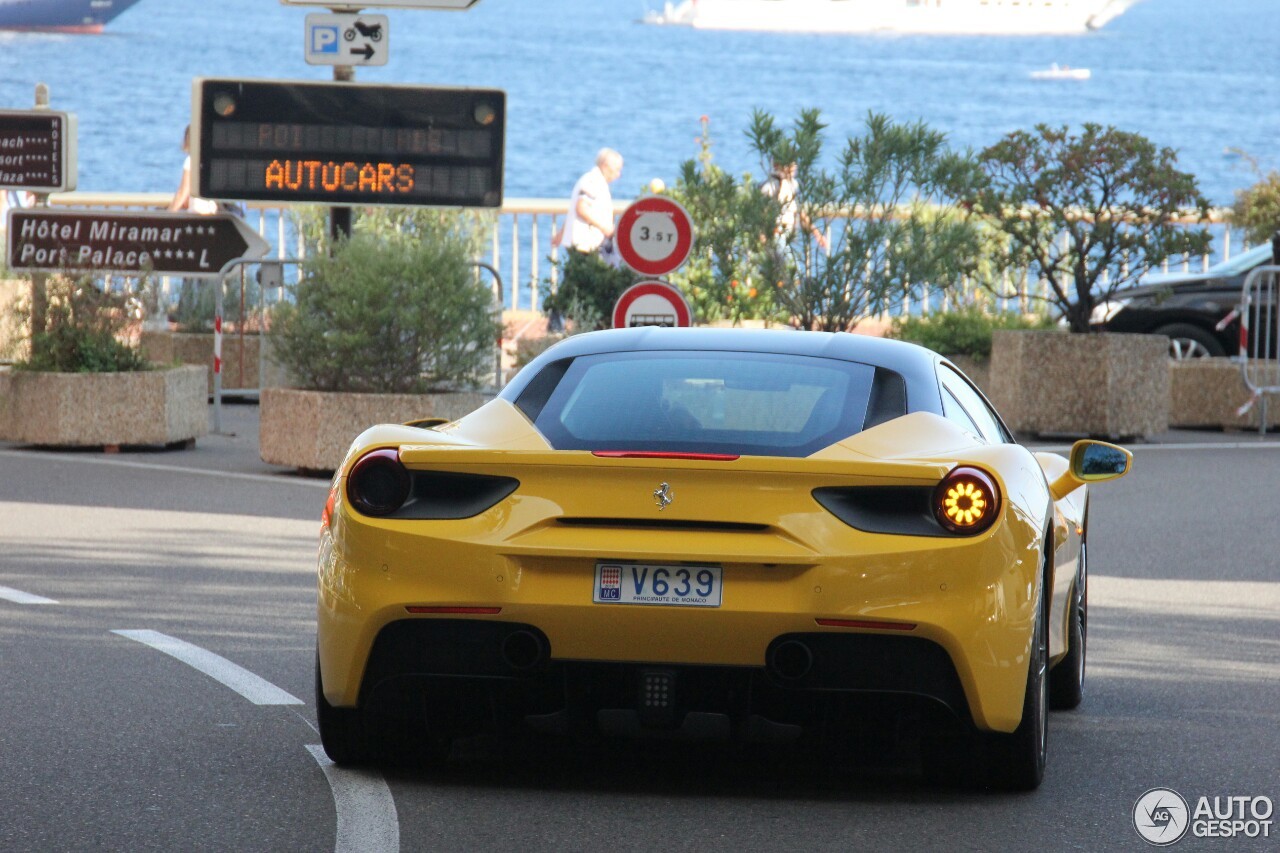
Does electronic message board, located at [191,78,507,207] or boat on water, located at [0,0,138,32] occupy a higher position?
boat on water, located at [0,0,138,32]

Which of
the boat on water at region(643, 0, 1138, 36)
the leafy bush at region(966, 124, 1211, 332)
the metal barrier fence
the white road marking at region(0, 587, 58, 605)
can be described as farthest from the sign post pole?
the boat on water at region(643, 0, 1138, 36)

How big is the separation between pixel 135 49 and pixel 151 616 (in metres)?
148

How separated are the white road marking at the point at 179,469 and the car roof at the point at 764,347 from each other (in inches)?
284

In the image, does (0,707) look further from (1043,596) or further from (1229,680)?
(1229,680)

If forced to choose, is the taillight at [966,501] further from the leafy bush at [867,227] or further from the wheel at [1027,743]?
the leafy bush at [867,227]

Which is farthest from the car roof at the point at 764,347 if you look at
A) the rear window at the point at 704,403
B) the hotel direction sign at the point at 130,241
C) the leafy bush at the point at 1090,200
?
the leafy bush at the point at 1090,200

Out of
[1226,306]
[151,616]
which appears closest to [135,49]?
[1226,306]

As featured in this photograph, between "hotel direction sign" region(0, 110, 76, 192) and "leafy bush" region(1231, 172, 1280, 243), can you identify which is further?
"leafy bush" region(1231, 172, 1280, 243)

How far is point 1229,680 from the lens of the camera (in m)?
7.57

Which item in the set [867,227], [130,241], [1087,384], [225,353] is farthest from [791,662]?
[225,353]

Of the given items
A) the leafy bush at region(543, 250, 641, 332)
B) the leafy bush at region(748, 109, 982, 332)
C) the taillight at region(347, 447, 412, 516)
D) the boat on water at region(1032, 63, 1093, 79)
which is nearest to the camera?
the taillight at region(347, 447, 412, 516)

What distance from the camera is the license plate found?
5.26m

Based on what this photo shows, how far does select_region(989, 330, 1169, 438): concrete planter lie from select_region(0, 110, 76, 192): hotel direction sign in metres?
7.34

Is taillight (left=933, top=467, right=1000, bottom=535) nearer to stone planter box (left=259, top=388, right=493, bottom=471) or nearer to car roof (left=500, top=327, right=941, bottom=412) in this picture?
car roof (left=500, top=327, right=941, bottom=412)
